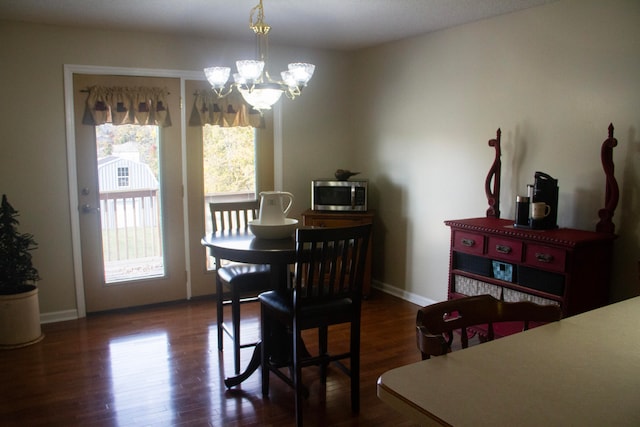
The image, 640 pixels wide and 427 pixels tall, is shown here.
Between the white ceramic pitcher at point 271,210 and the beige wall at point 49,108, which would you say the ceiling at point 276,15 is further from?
the white ceramic pitcher at point 271,210

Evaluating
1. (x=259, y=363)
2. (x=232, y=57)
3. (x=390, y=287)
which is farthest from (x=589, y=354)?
(x=232, y=57)

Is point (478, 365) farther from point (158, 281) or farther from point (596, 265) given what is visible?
point (158, 281)

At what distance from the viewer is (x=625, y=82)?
293cm

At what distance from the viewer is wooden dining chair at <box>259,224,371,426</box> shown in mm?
2539

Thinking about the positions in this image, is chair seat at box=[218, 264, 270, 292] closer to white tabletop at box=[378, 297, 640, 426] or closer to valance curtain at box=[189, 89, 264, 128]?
valance curtain at box=[189, 89, 264, 128]

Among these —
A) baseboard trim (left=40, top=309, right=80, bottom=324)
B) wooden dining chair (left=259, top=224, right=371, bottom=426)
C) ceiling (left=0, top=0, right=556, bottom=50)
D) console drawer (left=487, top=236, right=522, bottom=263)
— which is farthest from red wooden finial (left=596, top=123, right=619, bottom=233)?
baseboard trim (left=40, top=309, right=80, bottom=324)

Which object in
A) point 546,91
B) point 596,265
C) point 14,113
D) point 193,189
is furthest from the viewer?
point 193,189

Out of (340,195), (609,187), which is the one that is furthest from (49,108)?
(609,187)

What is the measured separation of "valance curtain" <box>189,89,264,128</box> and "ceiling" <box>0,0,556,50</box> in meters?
0.54

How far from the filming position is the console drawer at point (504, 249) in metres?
3.08

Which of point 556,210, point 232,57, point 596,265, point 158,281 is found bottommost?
point 158,281

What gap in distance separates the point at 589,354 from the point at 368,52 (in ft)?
13.9

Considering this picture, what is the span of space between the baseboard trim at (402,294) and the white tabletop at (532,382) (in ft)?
10.2

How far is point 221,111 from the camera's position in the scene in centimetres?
459
